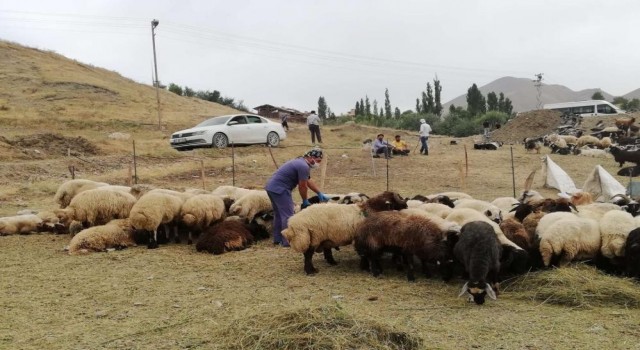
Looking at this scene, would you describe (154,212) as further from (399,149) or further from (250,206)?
(399,149)

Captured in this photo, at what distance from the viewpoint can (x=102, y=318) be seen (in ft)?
19.7

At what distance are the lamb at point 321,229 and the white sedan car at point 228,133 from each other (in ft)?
43.6

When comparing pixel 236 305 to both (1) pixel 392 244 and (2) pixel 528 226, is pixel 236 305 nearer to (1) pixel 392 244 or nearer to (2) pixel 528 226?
(1) pixel 392 244

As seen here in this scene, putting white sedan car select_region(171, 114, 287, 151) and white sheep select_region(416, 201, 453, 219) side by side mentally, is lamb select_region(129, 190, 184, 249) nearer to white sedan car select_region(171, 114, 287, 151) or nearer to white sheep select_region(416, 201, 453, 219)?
white sheep select_region(416, 201, 453, 219)

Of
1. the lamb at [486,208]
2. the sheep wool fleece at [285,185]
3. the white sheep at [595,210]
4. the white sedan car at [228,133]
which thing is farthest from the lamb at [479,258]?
the white sedan car at [228,133]

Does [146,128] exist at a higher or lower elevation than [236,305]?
higher

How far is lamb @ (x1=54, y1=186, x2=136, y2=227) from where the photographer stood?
10.3 m

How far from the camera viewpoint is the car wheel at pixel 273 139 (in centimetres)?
2383

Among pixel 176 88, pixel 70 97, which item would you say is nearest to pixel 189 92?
pixel 176 88

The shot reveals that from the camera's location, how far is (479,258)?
6.59m

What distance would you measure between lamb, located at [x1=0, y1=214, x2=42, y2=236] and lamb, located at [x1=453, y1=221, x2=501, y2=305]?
872cm

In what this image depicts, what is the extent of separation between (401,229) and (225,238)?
3.30m

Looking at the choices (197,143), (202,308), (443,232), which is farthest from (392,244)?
(197,143)

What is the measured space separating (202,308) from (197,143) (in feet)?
52.9
